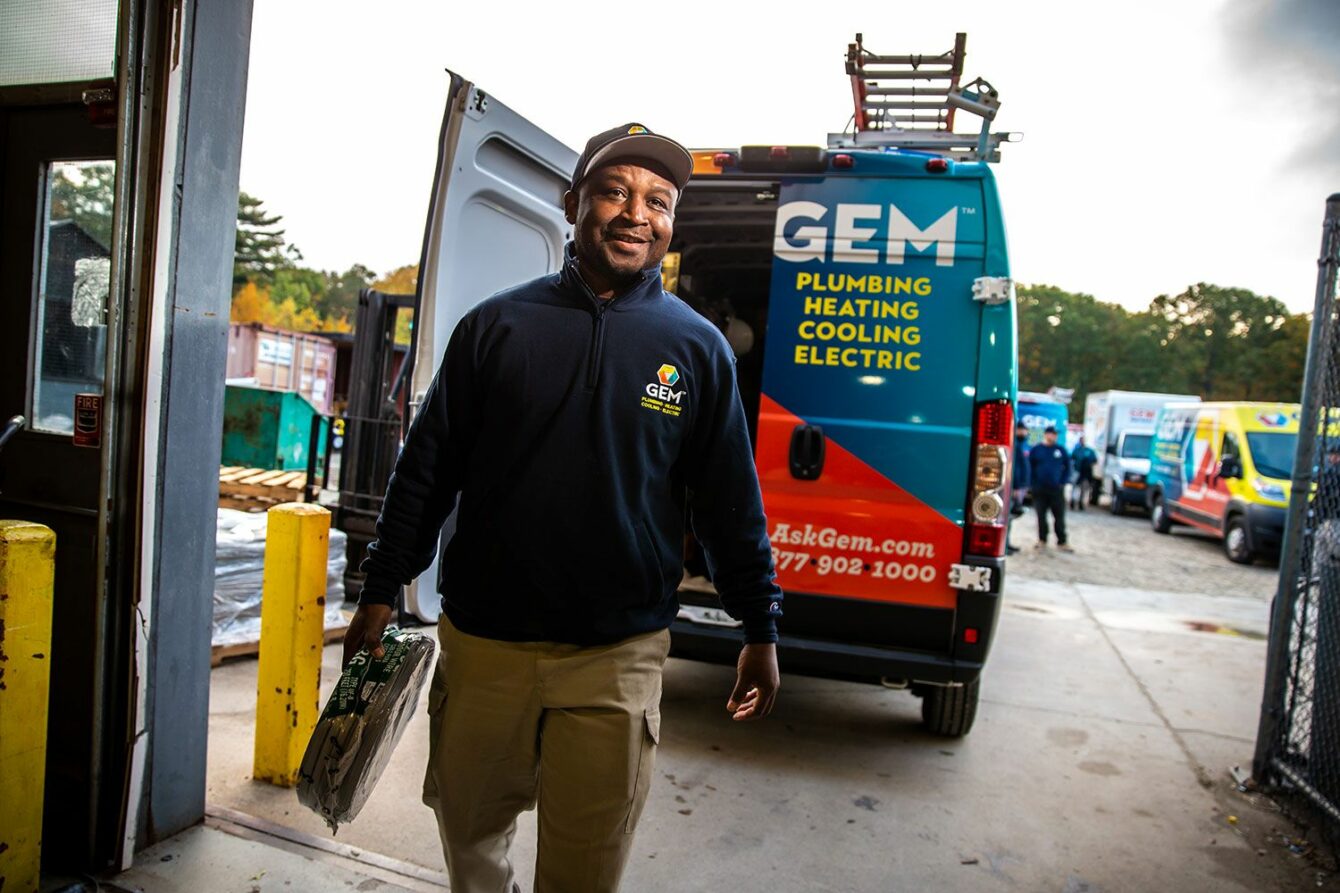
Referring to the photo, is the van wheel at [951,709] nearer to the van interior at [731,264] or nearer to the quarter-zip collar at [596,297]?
the van interior at [731,264]

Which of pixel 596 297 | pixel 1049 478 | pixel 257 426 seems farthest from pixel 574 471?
pixel 1049 478

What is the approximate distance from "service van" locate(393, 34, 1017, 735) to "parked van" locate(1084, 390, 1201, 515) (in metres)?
17.8

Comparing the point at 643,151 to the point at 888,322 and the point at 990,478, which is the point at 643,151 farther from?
the point at 990,478

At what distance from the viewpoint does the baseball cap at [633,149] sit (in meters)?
1.88

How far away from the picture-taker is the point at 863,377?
3.73m

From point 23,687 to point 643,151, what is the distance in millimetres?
1938

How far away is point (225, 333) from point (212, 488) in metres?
0.47

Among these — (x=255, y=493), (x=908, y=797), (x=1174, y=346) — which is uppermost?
(x=1174, y=346)

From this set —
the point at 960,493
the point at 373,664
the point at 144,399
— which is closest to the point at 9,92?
the point at 144,399

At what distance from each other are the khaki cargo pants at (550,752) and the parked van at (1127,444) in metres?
20.0

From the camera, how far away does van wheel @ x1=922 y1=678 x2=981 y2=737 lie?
4.21 meters

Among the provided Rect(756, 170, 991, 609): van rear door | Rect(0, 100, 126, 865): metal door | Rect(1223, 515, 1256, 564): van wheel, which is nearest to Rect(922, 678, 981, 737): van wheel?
Rect(756, 170, 991, 609): van rear door

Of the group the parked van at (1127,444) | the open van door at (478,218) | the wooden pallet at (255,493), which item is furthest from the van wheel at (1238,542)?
the wooden pallet at (255,493)

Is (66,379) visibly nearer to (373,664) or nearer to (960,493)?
(373,664)
